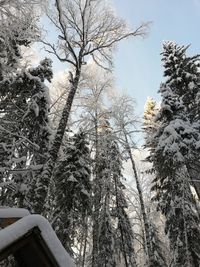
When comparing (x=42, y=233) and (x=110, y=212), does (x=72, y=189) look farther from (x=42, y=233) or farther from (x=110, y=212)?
(x=42, y=233)

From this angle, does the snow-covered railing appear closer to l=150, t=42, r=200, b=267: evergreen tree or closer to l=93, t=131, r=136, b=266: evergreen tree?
l=150, t=42, r=200, b=267: evergreen tree

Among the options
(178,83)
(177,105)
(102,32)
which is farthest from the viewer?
(178,83)

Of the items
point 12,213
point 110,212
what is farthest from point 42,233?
point 110,212

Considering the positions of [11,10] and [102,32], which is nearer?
[11,10]

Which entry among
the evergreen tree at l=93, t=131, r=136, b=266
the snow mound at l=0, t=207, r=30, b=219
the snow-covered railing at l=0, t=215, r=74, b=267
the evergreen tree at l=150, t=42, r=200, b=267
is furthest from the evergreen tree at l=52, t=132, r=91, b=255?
the snow-covered railing at l=0, t=215, r=74, b=267

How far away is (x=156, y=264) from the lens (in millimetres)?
21062

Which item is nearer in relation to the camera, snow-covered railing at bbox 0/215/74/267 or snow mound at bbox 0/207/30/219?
snow-covered railing at bbox 0/215/74/267

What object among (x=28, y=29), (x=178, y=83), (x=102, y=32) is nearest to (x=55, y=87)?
(x=102, y=32)

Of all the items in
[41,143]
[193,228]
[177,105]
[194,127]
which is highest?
[177,105]

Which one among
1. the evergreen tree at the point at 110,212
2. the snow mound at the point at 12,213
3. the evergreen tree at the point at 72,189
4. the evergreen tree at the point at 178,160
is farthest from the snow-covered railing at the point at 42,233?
the evergreen tree at the point at 110,212

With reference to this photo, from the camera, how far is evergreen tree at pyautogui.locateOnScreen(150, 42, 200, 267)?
13.7 metres

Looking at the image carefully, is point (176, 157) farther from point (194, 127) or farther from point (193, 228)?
point (193, 228)

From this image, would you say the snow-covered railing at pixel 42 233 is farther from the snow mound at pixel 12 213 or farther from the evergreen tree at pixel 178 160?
the evergreen tree at pixel 178 160

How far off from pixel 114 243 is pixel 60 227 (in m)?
7.37
